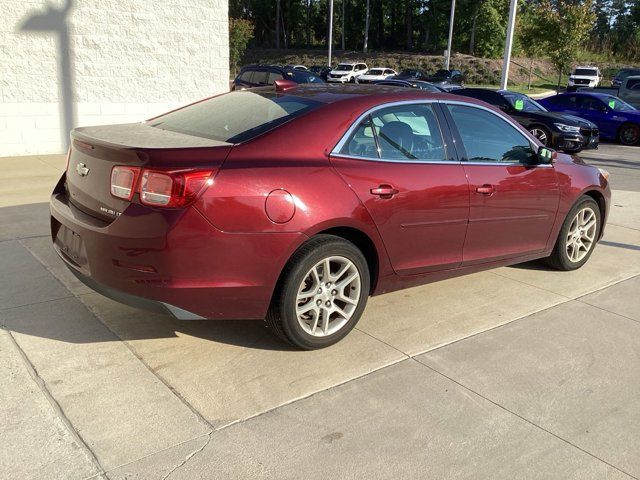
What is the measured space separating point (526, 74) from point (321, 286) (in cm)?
5150

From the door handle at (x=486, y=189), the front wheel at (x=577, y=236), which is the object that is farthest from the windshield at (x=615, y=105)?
the door handle at (x=486, y=189)

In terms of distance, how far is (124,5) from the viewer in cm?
1052

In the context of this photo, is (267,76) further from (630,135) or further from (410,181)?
(410,181)

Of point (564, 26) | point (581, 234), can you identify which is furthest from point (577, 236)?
point (564, 26)

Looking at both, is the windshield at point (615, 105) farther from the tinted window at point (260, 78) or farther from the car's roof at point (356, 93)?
the car's roof at point (356, 93)

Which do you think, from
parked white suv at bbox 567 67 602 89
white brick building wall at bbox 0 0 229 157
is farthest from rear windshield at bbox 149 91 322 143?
parked white suv at bbox 567 67 602 89

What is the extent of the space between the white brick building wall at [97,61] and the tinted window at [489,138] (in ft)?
25.9

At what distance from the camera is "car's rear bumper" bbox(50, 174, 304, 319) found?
3.18m

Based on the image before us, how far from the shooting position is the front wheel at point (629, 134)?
17.5m

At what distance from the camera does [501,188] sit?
Answer: 4.63m

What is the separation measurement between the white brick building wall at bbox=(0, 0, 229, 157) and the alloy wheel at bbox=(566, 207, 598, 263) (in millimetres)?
8234

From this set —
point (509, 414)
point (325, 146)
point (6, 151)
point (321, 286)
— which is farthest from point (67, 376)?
point (6, 151)

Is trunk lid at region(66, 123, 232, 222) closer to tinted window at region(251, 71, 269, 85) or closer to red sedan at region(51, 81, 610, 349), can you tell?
red sedan at region(51, 81, 610, 349)

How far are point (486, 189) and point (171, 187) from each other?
240cm
